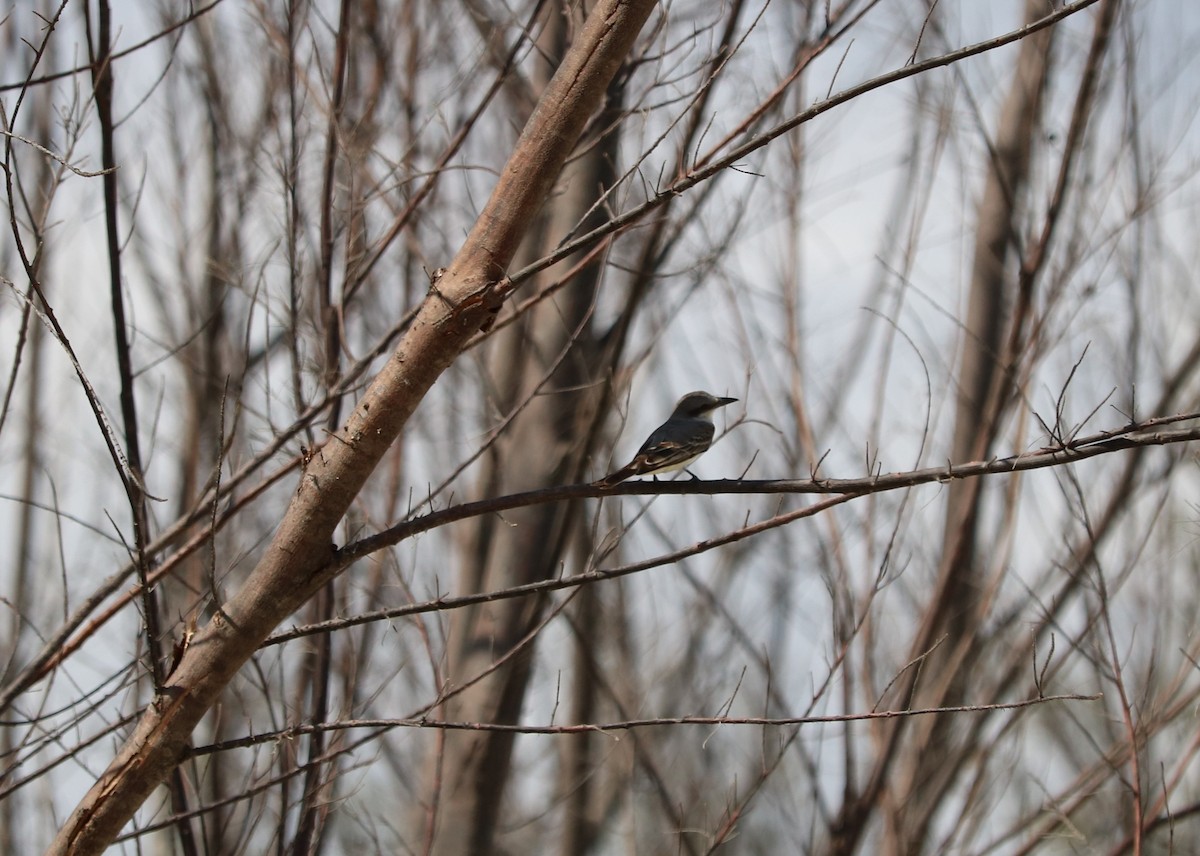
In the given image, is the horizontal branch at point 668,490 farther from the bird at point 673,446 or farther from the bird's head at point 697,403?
the bird's head at point 697,403

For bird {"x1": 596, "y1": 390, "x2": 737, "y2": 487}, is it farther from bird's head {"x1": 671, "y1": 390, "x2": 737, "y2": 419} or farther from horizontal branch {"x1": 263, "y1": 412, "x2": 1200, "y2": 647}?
horizontal branch {"x1": 263, "y1": 412, "x2": 1200, "y2": 647}

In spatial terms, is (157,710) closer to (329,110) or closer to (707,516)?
(329,110)

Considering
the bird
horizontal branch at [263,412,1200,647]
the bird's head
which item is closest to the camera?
horizontal branch at [263,412,1200,647]

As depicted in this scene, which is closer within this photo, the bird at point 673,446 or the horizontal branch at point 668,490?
the horizontal branch at point 668,490

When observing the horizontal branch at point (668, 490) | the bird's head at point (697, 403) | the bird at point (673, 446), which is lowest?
the horizontal branch at point (668, 490)

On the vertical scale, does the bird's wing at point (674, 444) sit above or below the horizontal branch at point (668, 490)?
above

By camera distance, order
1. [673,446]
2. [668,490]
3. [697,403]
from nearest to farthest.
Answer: [668,490] → [673,446] → [697,403]

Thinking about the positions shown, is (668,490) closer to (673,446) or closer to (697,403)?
(673,446)

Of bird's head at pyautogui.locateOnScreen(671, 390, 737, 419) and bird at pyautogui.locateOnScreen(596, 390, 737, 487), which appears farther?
bird's head at pyautogui.locateOnScreen(671, 390, 737, 419)

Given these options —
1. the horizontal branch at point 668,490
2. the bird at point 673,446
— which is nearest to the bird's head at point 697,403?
the bird at point 673,446

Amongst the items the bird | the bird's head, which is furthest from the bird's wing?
the bird's head

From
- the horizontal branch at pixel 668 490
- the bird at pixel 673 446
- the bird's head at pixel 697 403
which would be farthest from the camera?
the bird's head at pixel 697 403

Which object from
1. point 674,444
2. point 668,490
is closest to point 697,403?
point 674,444

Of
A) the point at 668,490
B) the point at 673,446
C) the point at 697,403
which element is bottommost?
the point at 668,490
